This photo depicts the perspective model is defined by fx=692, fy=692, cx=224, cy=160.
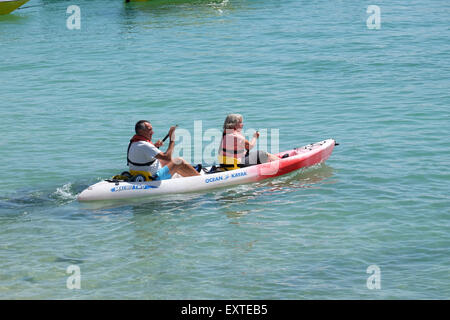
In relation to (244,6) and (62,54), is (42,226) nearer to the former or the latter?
(62,54)

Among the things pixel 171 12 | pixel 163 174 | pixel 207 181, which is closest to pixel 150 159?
pixel 163 174

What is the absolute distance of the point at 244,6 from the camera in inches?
1304

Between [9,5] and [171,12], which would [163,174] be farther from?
[9,5]

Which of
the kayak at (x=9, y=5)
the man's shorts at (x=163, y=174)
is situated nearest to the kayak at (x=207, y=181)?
the man's shorts at (x=163, y=174)

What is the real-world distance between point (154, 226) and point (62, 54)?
17156mm

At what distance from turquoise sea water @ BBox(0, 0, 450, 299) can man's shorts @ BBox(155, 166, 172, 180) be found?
0.59 m

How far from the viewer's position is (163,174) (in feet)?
40.0

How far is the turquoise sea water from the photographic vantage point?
8992mm

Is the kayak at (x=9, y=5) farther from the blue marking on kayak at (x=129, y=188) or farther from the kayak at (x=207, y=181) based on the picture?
the blue marking on kayak at (x=129, y=188)

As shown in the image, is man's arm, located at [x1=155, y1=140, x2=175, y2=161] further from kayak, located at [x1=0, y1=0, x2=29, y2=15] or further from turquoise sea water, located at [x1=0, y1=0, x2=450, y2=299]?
kayak, located at [x1=0, y1=0, x2=29, y2=15]

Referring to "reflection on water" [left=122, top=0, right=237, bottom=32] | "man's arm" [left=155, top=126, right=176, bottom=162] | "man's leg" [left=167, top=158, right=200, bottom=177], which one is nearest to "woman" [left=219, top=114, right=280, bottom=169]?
"man's leg" [left=167, top=158, right=200, bottom=177]

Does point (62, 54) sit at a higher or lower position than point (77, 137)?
higher
